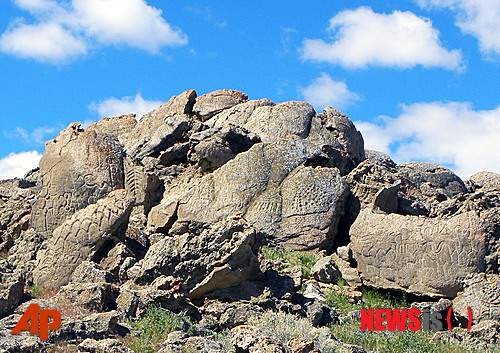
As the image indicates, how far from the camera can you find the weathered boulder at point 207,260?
37.4ft

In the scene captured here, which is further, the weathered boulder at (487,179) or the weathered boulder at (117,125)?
the weathered boulder at (487,179)

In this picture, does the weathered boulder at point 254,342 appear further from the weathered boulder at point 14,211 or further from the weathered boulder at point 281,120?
the weathered boulder at point 281,120

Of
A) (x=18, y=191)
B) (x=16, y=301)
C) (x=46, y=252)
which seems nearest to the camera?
(x=16, y=301)

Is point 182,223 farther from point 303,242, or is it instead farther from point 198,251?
point 198,251

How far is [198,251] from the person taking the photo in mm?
11453

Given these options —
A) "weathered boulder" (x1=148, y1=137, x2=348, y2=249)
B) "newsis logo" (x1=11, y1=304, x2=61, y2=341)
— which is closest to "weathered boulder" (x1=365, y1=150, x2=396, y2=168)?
"weathered boulder" (x1=148, y1=137, x2=348, y2=249)

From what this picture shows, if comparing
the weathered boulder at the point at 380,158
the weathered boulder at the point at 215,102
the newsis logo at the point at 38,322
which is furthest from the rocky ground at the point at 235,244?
the weathered boulder at the point at 380,158

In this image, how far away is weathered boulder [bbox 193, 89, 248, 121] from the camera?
21.0m

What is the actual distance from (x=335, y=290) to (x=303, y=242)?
1900mm

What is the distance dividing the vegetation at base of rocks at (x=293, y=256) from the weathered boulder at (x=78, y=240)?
3.35 metres

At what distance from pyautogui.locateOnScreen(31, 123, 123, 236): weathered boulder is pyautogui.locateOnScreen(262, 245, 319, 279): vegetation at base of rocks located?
3668 millimetres

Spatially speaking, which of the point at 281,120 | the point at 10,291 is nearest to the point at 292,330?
the point at 10,291

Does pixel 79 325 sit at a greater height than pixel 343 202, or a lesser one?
lesser

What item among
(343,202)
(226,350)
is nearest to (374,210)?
(343,202)
